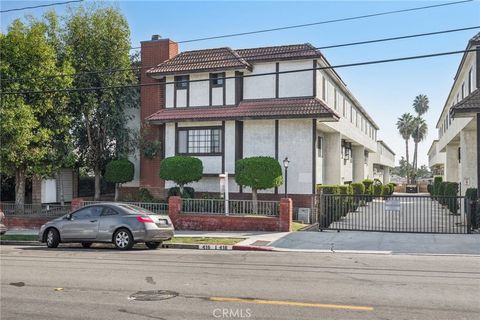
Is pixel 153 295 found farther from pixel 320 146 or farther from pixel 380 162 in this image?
pixel 380 162

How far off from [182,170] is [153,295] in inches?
567

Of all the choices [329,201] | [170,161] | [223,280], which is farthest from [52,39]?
[223,280]

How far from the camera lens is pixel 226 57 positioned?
24.0m

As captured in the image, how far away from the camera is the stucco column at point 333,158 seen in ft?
90.4

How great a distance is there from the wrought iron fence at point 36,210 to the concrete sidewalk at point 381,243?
37.9ft

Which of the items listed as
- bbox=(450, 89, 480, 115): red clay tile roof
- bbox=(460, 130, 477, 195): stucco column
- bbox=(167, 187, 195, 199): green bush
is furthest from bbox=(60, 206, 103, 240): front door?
bbox=(460, 130, 477, 195): stucco column

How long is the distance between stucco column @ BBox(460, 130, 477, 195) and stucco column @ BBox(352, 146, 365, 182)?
44.6 ft

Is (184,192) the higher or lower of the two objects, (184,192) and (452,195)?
the higher

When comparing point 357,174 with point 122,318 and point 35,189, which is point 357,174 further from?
point 122,318

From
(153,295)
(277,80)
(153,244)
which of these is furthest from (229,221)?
(153,295)

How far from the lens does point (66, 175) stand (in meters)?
27.8

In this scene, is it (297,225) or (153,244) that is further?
(297,225)

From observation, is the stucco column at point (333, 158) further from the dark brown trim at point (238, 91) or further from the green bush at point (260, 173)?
the green bush at point (260, 173)

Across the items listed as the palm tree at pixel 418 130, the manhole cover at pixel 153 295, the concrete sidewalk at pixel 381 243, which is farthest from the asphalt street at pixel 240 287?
the palm tree at pixel 418 130
